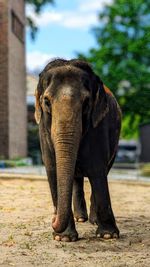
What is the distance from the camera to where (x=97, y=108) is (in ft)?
28.1

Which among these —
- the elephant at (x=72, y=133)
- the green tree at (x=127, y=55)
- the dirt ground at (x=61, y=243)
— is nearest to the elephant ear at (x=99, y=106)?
the elephant at (x=72, y=133)

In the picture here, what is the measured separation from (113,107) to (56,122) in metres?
1.89

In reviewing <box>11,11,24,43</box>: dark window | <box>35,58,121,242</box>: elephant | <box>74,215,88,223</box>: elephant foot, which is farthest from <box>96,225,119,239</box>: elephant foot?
<box>11,11,24,43</box>: dark window

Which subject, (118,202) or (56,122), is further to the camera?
(118,202)

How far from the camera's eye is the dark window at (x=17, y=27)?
35.6 meters

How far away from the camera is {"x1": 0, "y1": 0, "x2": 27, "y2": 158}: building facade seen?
32.8m

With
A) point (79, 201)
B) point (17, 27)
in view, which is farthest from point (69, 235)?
point (17, 27)

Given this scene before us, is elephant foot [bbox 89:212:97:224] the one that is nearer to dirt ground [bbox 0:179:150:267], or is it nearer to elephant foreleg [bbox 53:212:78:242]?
dirt ground [bbox 0:179:150:267]

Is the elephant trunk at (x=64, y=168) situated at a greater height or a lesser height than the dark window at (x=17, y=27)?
greater

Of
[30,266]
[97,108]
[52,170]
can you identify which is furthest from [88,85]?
[30,266]

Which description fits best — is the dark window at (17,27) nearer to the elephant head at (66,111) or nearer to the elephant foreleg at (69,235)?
the elephant head at (66,111)

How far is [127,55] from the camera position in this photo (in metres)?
40.6

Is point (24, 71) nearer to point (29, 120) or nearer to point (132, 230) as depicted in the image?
point (29, 120)

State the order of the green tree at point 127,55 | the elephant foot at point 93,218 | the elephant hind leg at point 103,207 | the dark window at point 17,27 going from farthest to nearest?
the green tree at point 127,55 < the dark window at point 17,27 < the elephant foot at point 93,218 < the elephant hind leg at point 103,207
